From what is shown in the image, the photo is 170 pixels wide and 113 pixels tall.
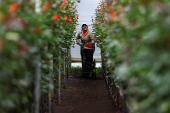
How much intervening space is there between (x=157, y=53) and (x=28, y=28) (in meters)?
1.12

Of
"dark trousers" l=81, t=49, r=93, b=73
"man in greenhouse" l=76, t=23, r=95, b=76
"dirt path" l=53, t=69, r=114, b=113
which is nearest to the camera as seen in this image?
"dirt path" l=53, t=69, r=114, b=113

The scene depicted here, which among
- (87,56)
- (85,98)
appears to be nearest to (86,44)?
(87,56)

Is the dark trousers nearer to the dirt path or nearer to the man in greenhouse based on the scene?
the man in greenhouse

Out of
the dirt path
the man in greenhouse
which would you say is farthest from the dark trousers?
the dirt path

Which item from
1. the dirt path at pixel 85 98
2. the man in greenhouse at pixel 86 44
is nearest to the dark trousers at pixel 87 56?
the man in greenhouse at pixel 86 44

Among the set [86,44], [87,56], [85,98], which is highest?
[86,44]

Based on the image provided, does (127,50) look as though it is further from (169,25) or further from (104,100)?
(104,100)

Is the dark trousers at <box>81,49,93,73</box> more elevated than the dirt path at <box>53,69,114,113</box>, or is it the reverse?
the dark trousers at <box>81,49,93,73</box>

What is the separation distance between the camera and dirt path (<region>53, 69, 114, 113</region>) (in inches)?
248

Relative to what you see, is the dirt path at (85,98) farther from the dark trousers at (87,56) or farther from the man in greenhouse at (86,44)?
the man in greenhouse at (86,44)

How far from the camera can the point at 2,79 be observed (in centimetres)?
212

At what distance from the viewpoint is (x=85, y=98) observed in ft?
25.2

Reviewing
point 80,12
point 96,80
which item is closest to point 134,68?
point 96,80

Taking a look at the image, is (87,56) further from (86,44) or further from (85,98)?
(85,98)
